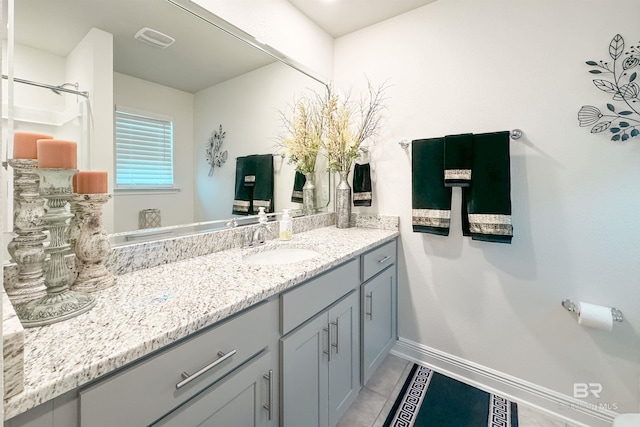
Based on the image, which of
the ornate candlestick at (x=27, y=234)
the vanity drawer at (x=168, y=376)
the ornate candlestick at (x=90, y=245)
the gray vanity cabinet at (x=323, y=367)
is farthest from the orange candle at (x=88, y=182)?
the gray vanity cabinet at (x=323, y=367)

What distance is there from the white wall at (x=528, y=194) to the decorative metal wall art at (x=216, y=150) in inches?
42.6

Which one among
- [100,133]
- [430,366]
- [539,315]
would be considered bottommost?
[430,366]

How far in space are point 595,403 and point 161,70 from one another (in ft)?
8.33

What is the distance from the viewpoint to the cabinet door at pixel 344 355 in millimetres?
1288

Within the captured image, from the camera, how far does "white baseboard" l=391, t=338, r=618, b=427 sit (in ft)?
4.63

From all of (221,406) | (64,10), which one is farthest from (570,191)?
(64,10)

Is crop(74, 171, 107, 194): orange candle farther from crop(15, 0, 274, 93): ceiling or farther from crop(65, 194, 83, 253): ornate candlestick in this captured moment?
crop(15, 0, 274, 93): ceiling

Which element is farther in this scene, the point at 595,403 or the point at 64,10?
the point at 595,403

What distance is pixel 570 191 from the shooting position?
1.42 m

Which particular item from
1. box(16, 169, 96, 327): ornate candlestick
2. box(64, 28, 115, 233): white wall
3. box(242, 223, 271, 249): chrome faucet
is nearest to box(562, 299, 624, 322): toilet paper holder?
box(242, 223, 271, 249): chrome faucet

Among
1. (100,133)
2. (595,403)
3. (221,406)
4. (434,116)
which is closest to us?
(221,406)

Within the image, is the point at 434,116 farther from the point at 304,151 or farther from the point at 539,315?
the point at 539,315

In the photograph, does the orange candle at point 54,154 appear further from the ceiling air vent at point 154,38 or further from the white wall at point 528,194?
the white wall at point 528,194

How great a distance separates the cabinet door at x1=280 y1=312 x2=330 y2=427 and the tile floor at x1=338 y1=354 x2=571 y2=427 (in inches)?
13.4
